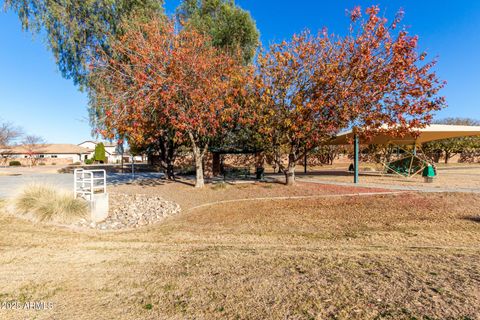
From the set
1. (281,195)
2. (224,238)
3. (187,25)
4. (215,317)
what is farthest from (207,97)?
(215,317)

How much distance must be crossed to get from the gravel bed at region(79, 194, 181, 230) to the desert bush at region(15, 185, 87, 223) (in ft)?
1.49

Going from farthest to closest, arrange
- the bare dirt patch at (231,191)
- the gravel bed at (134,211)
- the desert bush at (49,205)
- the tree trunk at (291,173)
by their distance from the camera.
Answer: the tree trunk at (291,173) < the bare dirt patch at (231,191) < the gravel bed at (134,211) < the desert bush at (49,205)

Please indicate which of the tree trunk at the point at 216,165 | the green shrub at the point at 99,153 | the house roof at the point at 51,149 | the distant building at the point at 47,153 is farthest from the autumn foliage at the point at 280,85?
the house roof at the point at 51,149

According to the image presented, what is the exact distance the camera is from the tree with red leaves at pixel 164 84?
10492 mm

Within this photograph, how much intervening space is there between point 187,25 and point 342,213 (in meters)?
11.9

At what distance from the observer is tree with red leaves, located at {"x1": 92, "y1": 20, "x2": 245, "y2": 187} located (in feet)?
34.4

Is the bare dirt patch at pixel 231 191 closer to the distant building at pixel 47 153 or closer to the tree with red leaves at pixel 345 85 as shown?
the tree with red leaves at pixel 345 85

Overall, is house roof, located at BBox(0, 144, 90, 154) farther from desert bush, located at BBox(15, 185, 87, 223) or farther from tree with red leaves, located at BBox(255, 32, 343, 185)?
tree with red leaves, located at BBox(255, 32, 343, 185)

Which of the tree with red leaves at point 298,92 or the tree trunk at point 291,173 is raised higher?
the tree with red leaves at point 298,92

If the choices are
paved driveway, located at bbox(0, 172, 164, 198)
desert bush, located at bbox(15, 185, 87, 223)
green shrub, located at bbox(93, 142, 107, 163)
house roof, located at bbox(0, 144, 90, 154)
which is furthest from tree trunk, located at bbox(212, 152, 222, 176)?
house roof, located at bbox(0, 144, 90, 154)

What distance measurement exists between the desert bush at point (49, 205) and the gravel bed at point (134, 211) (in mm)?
454

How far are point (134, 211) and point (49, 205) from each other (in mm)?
2706

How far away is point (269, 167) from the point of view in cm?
2675

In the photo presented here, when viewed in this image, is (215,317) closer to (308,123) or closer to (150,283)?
(150,283)
